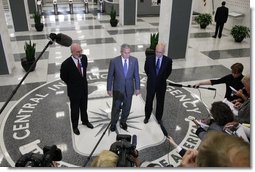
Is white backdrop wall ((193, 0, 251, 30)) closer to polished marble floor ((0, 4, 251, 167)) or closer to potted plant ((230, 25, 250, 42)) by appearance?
potted plant ((230, 25, 250, 42))

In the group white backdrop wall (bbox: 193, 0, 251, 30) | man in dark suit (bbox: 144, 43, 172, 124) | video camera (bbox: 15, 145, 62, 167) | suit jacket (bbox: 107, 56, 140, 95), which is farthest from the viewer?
white backdrop wall (bbox: 193, 0, 251, 30)

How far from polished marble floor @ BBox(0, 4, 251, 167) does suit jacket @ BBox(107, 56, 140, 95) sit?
2.90ft

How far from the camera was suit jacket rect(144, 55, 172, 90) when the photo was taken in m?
3.99

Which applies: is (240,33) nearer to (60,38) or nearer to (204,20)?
(204,20)

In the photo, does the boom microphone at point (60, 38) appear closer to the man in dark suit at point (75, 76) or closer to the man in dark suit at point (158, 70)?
the man in dark suit at point (75, 76)

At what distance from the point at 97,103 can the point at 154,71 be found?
5.78ft

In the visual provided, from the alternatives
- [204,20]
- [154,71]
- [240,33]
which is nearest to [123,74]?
[154,71]

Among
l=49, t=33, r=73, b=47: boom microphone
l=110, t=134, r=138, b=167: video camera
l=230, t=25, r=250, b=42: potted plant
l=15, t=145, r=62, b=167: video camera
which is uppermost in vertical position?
l=49, t=33, r=73, b=47: boom microphone

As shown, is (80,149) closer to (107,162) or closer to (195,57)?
(107,162)

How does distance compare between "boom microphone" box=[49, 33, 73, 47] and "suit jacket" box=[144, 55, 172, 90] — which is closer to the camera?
"boom microphone" box=[49, 33, 73, 47]

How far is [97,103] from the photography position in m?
5.24

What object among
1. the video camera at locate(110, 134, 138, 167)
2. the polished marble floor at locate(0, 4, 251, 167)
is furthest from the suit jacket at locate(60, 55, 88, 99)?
the video camera at locate(110, 134, 138, 167)

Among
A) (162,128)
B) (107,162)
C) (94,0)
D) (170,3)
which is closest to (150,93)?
(162,128)

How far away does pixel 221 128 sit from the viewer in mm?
2684
